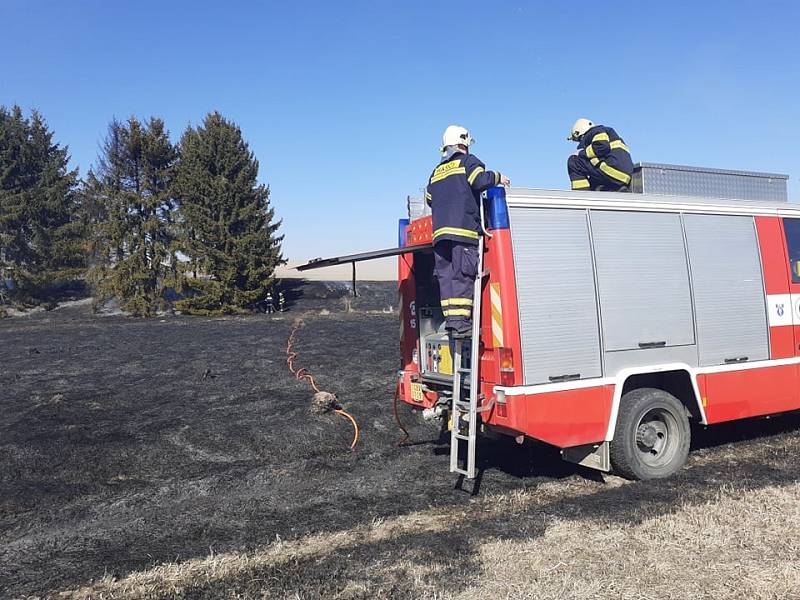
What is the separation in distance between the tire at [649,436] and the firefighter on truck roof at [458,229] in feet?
5.33

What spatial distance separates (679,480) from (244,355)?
28.8ft

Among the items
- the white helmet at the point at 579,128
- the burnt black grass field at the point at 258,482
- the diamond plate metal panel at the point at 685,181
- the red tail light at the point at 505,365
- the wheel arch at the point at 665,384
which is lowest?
the burnt black grass field at the point at 258,482

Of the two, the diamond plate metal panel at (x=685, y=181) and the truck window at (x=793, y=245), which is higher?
the diamond plate metal panel at (x=685, y=181)

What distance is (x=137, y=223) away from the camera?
93.7 ft

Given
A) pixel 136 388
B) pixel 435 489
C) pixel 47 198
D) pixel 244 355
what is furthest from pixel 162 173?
pixel 435 489

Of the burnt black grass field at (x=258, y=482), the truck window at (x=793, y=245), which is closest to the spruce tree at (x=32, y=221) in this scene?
the burnt black grass field at (x=258, y=482)

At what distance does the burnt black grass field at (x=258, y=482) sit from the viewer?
4.29 metres

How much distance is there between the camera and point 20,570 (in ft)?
14.6

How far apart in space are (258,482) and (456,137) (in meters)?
3.62

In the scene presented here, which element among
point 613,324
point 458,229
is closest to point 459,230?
point 458,229

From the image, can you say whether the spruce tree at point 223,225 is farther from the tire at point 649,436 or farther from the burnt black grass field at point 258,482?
the tire at point 649,436

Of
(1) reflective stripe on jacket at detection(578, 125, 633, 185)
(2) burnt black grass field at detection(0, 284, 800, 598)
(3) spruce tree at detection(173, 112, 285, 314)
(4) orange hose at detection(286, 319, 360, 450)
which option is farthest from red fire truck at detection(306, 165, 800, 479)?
(3) spruce tree at detection(173, 112, 285, 314)

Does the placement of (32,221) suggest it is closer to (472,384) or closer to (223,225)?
(223,225)

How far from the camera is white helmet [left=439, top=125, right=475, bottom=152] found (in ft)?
19.6
